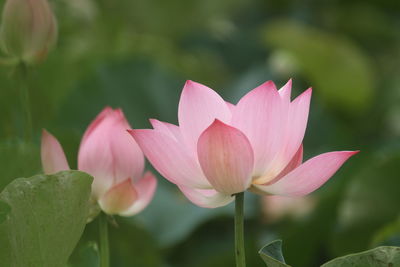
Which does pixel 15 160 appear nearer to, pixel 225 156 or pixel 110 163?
pixel 110 163

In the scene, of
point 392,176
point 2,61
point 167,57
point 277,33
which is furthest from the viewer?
point 277,33

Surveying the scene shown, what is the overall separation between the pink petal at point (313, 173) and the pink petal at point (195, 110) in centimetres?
5

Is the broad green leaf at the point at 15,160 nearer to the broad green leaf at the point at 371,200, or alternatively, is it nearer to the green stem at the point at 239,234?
the green stem at the point at 239,234

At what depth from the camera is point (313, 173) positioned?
0.41 m

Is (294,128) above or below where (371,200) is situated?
above

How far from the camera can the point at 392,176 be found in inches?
34.3

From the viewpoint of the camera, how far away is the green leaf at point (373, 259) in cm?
43

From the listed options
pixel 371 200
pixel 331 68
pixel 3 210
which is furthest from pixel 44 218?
pixel 331 68

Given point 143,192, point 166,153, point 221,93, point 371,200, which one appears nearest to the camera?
point 166,153

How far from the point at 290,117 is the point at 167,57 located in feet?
3.53

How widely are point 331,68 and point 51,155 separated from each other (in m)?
1.14

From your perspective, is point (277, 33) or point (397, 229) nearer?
point (397, 229)

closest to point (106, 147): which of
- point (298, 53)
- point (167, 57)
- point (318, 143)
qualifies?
point (318, 143)

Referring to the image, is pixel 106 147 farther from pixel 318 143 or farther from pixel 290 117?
pixel 318 143
